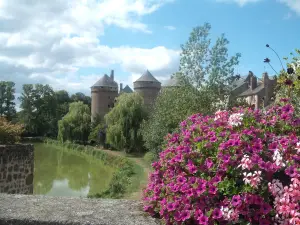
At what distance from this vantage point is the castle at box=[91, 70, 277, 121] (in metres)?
32.6

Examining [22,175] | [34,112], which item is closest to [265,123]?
[22,175]

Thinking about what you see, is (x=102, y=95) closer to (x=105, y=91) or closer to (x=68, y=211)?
(x=105, y=91)

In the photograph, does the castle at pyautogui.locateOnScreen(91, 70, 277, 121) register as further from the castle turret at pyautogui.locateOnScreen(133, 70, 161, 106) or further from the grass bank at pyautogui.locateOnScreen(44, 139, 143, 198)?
the grass bank at pyautogui.locateOnScreen(44, 139, 143, 198)

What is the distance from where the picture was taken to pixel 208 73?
551 inches

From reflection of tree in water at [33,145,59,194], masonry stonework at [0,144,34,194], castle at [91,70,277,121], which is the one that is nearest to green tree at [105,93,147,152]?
castle at [91,70,277,121]

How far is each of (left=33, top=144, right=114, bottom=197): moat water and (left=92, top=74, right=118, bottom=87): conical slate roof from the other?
21239 millimetres

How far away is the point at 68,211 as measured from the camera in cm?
291

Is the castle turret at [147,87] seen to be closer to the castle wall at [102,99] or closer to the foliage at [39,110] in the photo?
the castle wall at [102,99]

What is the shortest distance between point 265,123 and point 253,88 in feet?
117

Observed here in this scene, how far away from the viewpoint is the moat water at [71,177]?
706 inches

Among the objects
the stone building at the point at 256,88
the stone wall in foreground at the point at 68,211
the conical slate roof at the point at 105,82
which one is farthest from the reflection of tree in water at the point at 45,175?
the conical slate roof at the point at 105,82

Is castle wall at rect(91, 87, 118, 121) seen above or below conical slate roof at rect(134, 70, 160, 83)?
below

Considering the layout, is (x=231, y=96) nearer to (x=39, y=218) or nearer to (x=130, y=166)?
(x=130, y=166)

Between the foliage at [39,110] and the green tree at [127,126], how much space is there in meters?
32.9
